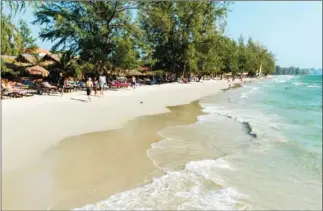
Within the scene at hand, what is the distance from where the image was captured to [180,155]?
32.2 ft

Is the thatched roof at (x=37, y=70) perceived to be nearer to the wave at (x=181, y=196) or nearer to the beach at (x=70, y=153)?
the beach at (x=70, y=153)

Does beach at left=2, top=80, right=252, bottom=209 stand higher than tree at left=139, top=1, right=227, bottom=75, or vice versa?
tree at left=139, top=1, right=227, bottom=75

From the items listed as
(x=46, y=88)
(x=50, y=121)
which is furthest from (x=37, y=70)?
(x=50, y=121)

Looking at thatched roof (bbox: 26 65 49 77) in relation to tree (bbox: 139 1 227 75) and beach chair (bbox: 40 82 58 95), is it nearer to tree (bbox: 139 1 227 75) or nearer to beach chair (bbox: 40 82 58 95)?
beach chair (bbox: 40 82 58 95)

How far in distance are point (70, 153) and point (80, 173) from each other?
1.88 meters

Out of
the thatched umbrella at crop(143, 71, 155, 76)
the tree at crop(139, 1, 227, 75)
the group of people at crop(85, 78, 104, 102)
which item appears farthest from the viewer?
the thatched umbrella at crop(143, 71, 155, 76)

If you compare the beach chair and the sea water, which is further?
the beach chair

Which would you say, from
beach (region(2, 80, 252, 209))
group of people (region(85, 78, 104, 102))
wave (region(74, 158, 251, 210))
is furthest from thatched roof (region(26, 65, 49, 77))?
wave (region(74, 158, 251, 210))

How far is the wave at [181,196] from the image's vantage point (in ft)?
20.0

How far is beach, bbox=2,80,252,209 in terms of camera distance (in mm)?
6406

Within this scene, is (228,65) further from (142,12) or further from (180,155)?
(180,155)

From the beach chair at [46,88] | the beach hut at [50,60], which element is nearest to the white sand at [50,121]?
the beach chair at [46,88]

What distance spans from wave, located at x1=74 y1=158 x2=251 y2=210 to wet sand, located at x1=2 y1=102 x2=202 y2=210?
317 mm

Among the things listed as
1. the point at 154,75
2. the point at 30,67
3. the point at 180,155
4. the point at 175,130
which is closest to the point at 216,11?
the point at 154,75
